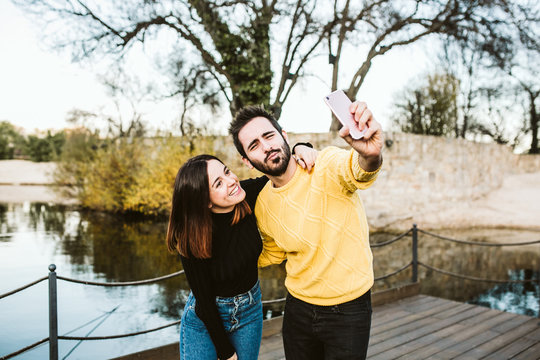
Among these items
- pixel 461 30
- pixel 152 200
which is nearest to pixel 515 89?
pixel 461 30

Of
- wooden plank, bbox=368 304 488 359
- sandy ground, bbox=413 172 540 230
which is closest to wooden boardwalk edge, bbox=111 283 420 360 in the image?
wooden plank, bbox=368 304 488 359

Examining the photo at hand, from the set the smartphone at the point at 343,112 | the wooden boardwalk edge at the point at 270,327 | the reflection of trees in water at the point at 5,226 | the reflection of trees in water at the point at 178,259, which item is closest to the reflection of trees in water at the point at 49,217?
the reflection of trees in water at the point at 178,259

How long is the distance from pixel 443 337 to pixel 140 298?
440 cm

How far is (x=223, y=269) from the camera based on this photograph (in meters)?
1.84

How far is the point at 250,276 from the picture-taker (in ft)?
6.40

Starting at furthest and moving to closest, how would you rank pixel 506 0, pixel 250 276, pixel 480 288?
pixel 506 0
pixel 480 288
pixel 250 276

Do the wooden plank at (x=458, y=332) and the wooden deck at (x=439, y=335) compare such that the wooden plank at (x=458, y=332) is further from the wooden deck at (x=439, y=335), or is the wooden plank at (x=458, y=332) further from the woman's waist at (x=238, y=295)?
the woman's waist at (x=238, y=295)

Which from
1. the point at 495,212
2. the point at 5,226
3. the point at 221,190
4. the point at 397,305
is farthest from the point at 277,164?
the point at 495,212

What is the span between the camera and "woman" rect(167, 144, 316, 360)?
1.80 m

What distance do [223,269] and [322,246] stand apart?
0.49 m

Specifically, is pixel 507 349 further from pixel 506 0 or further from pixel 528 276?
pixel 506 0

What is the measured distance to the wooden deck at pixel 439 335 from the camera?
364cm

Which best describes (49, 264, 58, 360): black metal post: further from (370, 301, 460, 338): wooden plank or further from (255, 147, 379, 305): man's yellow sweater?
(370, 301, 460, 338): wooden plank

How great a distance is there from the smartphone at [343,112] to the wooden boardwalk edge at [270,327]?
9.57 ft
